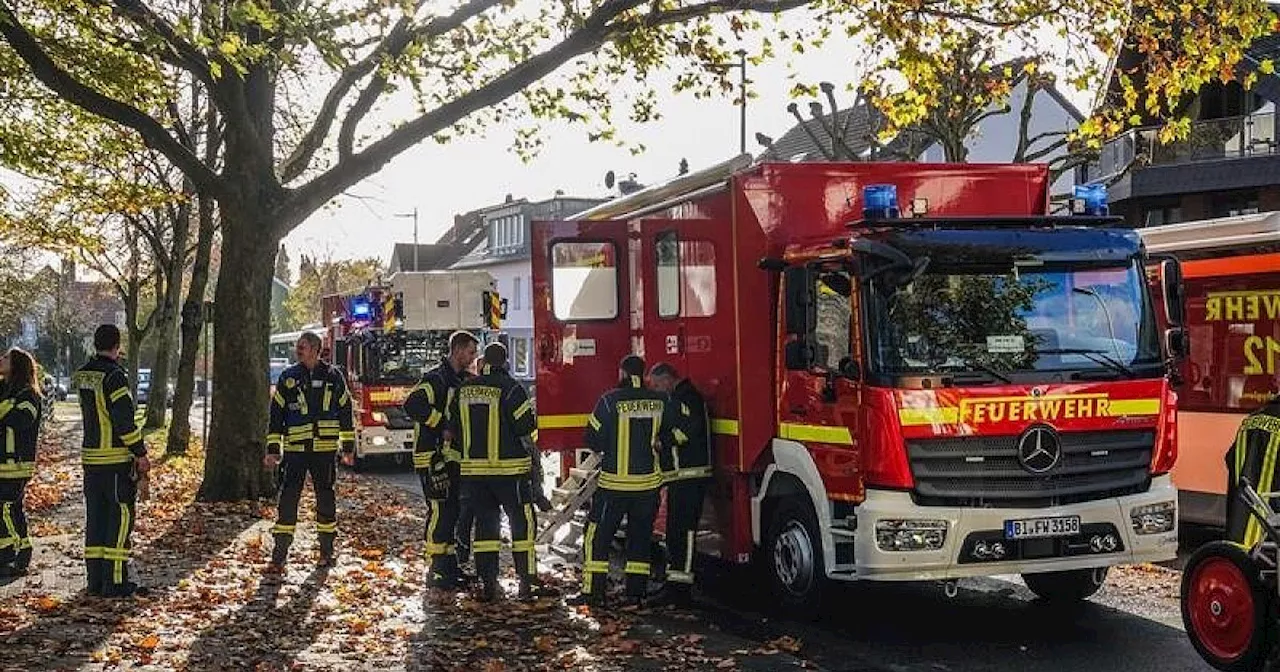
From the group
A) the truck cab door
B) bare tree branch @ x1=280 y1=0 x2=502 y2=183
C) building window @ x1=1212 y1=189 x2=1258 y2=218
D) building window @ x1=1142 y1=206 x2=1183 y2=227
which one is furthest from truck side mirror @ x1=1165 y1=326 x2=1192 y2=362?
building window @ x1=1142 y1=206 x2=1183 y2=227

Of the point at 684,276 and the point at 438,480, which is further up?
the point at 684,276

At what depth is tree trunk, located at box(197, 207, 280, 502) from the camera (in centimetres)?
1566

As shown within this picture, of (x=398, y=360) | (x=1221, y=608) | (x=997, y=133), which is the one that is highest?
(x=997, y=133)

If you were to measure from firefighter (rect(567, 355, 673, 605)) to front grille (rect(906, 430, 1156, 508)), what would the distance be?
7.25ft

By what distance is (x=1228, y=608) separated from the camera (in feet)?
23.4

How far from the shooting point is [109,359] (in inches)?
397

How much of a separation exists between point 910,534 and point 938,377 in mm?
955

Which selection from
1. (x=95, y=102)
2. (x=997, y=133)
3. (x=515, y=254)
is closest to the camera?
(x=95, y=102)

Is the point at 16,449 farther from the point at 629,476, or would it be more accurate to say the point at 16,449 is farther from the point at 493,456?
the point at 629,476

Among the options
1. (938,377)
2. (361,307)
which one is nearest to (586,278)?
(938,377)

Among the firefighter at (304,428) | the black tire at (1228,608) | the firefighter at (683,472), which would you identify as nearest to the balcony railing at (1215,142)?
the firefighter at (683,472)

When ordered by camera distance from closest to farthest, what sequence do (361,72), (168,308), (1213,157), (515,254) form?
(361,72) → (168,308) → (1213,157) → (515,254)

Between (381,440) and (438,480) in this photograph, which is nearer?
(438,480)

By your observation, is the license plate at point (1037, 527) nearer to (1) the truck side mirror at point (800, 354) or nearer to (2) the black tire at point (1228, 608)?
(2) the black tire at point (1228, 608)
